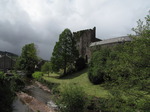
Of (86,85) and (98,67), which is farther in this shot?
(86,85)

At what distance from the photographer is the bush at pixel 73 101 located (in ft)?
42.6

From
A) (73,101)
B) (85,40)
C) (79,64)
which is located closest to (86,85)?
(73,101)

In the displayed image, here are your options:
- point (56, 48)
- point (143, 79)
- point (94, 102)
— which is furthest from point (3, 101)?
point (56, 48)

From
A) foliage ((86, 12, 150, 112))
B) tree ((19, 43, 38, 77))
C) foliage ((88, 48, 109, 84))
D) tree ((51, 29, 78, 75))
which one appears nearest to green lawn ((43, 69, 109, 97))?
foliage ((88, 48, 109, 84))

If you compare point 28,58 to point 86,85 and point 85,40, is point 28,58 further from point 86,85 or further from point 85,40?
point 86,85

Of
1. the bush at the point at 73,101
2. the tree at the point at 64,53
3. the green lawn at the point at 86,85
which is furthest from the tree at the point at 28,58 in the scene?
the bush at the point at 73,101

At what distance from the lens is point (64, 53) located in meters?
36.9

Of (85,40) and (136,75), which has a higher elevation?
(85,40)

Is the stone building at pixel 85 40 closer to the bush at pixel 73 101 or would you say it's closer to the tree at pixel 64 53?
the tree at pixel 64 53

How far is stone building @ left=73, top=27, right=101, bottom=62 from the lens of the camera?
149ft

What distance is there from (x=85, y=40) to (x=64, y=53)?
12722 mm

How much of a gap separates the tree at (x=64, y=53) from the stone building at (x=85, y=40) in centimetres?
770

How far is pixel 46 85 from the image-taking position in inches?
1175

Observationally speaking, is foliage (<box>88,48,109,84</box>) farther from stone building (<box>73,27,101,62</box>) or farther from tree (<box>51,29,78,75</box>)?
stone building (<box>73,27,101,62</box>)
